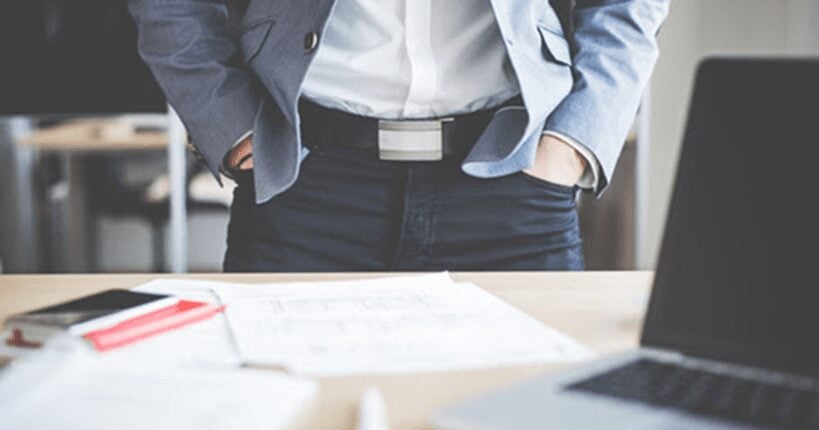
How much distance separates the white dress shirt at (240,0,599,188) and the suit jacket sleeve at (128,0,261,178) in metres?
0.13

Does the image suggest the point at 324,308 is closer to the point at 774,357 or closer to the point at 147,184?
the point at 774,357

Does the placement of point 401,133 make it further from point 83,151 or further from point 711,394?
point 83,151

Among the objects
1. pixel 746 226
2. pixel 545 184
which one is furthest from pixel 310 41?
pixel 746 226

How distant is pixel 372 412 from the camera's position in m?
0.66

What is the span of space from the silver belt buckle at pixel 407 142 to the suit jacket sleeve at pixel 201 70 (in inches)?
8.8

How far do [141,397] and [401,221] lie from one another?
2.50ft

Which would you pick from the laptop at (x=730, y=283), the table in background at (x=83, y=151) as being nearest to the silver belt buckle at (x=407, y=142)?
the laptop at (x=730, y=283)

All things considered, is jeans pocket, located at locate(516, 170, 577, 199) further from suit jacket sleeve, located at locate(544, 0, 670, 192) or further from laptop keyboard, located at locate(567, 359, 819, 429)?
laptop keyboard, located at locate(567, 359, 819, 429)

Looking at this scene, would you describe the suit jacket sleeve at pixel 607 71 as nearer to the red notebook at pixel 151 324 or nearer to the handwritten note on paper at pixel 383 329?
the handwritten note on paper at pixel 383 329

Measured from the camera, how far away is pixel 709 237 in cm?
77

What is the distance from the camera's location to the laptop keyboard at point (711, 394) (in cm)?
62

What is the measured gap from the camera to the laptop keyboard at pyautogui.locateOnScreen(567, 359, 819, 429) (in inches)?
24.6

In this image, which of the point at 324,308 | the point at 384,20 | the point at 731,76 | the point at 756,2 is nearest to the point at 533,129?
the point at 384,20

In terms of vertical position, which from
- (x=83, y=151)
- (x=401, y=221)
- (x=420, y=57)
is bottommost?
(x=83, y=151)
